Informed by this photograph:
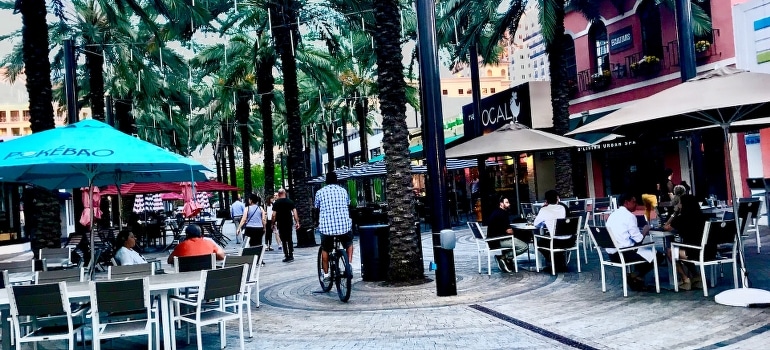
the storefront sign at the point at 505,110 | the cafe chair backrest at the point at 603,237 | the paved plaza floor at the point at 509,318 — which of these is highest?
the storefront sign at the point at 505,110

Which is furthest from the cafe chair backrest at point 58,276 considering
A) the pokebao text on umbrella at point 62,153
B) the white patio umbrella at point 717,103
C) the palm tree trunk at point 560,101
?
the palm tree trunk at point 560,101

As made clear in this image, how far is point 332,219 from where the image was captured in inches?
391

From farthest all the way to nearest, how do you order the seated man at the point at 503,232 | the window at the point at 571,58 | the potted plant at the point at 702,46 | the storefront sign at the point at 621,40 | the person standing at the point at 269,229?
the window at the point at 571,58
the storefront sign at the point at 621,40
the person standing at the point at 269,229
the potted plant at the point at 702,46
the seated man at the point at 503,232

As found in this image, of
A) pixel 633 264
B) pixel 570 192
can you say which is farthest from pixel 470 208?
pixel 633 264

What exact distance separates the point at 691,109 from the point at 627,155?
17.7m

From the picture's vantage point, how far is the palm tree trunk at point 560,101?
18.5 m

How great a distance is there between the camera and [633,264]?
8641mm

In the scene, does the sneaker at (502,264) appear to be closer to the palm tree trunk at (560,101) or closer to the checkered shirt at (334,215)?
the checkered shirt at (334,215)

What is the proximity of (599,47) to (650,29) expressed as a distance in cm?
307

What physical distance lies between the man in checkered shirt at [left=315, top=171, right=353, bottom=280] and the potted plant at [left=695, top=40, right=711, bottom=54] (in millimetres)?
13897

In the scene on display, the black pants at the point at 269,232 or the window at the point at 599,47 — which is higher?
the window at the point at 599,47

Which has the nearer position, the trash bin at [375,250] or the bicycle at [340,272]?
the bicycle at [340,272]

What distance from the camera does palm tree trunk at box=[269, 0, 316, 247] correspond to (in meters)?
20.0

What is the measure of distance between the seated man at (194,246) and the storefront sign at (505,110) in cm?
1668
